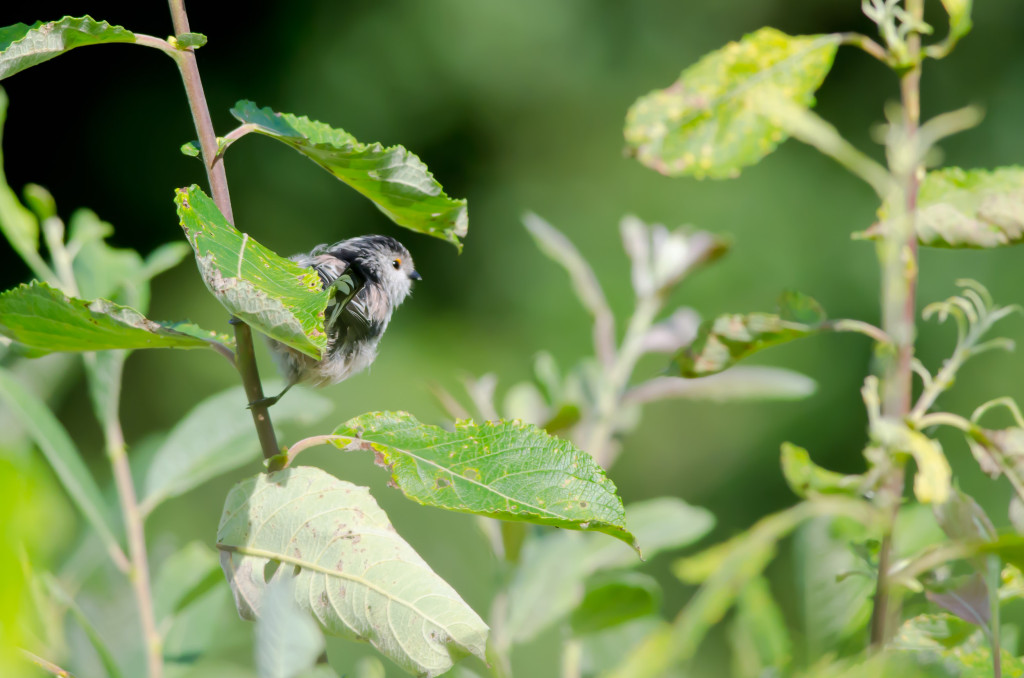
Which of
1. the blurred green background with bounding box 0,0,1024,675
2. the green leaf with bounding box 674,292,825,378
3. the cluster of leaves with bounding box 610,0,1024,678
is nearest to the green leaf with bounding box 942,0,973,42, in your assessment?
the cluster of leaves with bounding box 610,0,1024,678

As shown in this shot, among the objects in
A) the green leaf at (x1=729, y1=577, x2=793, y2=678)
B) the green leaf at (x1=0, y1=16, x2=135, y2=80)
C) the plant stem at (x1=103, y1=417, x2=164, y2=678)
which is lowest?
the green leaf at (x1=729, y1=577, x2=793, y2=678)

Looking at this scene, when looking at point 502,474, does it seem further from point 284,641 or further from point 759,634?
point 759,634

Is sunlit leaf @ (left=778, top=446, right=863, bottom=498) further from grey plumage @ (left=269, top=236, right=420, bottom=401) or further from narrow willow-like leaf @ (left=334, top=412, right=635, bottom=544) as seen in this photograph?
grey plumage @ (left=269, top=236, right=420, bottom=401)

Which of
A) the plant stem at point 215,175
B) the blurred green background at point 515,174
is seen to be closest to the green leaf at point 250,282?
the plant stem at point 215,175

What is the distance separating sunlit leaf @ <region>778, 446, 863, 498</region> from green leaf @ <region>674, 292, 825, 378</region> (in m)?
0.06

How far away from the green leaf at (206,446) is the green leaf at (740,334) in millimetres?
351

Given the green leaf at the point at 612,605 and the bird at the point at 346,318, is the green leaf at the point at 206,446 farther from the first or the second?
the green leaf at the point at 612,605

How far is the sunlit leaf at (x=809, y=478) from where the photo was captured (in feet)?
1.45

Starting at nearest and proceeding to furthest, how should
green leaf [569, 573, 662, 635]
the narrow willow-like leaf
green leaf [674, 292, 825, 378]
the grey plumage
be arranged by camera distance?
1. the narrow willow-like leaf
2. green leaf [674, 292, 825, 378]
3. green leaf [569, 573, 662, 635]
4. the grey plumage

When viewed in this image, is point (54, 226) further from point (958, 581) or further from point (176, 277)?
point (176, 277)

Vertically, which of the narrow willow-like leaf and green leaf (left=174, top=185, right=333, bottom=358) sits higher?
green leaf (left=174, top=185, right=333, bottom=358)

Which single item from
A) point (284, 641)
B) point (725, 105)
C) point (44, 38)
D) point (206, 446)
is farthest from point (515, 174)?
point (284, 641)

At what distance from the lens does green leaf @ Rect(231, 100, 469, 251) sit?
44 centimetres

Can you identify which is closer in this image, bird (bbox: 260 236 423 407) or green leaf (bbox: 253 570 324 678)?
green leaf (bbox: 253 570 324 678)
